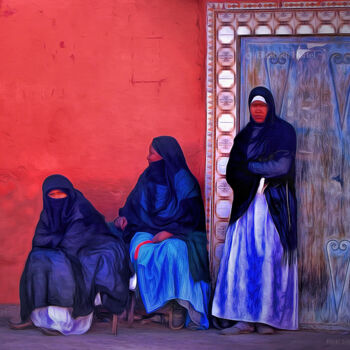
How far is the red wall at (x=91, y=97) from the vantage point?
16.5ft

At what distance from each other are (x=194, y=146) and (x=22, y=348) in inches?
79.8

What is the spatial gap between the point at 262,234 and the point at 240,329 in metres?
0.74

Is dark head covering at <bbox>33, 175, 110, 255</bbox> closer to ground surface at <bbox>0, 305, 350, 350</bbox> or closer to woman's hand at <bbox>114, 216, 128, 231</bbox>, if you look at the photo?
woman's hand at <bbox>114, 216, 128, 231</bbox>

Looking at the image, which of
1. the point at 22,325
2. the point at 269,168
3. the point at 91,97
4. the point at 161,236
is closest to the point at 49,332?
the point at 22,325

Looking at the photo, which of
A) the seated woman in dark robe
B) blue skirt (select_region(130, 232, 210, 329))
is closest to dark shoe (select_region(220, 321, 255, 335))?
blue skirt (select_region(130, 232, 210, 329))

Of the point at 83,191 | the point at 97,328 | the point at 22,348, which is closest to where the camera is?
the point at 22,348

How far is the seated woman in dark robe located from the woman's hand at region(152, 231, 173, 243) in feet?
0.84

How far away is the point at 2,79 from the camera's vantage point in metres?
5.11

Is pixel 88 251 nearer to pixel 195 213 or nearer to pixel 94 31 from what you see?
pixel 195 213

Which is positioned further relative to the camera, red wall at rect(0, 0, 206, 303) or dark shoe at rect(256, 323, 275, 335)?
red wall at rect(0, 0, 206, 303)

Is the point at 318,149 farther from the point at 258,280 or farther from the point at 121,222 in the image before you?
the point at 121,222

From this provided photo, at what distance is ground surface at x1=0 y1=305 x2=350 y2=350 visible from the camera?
14.3 ft

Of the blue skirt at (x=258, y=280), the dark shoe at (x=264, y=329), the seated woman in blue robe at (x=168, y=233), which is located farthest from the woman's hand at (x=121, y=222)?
the dark shoe at (x=264, y=329)

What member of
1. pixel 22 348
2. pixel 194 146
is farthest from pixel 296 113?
pixel 22 348
